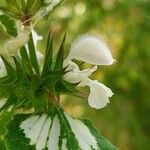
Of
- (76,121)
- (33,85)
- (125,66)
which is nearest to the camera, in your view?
(33,85)

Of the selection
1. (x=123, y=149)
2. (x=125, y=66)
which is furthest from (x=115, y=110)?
(x=123, y=149)

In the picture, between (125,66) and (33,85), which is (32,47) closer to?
(33,85)

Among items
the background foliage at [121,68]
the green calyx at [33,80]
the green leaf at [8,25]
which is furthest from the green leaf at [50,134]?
the background foliage at [121,68]

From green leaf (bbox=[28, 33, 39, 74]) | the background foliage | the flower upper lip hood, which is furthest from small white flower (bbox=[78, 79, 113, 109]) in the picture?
the background foliage

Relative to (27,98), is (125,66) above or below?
below

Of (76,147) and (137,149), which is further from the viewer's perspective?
(137,149)

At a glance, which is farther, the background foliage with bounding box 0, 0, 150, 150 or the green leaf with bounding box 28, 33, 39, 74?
the background foliage with bounding box 0, 0, 150, 150

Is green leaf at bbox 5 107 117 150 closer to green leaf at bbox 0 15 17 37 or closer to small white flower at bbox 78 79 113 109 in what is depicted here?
small white flower at bbox 78 79 113 109
